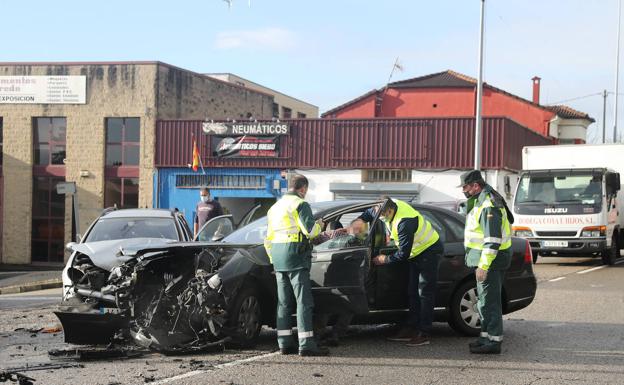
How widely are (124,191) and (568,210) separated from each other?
20.7m

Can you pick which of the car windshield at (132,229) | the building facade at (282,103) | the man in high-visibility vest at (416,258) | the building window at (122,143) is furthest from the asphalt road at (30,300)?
Answer: the building facade at (282,103)

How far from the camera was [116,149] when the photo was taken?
34.0 meters

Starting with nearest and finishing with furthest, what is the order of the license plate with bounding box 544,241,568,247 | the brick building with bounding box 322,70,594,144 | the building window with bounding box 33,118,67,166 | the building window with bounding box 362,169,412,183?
the license plate with bounding box 544,241,568,247 → the building window with bounding box 362,169,412,183 → the building window with bounding box 33,118,67,166 → the brick building with bounding box 322,70,594,144

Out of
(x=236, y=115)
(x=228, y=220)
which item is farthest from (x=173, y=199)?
(x=228, y=220)

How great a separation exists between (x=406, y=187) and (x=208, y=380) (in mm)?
25288

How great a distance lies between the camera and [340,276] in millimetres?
7609

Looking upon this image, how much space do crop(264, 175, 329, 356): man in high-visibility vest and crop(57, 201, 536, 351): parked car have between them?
342 mm

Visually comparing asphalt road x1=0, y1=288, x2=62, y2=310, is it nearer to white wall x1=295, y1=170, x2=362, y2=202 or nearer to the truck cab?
the truck cab

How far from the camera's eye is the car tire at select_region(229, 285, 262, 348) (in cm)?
747

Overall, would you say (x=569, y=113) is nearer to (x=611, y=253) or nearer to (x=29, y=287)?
(x=611, y=253)

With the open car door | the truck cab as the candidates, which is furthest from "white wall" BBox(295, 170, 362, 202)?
the open car door

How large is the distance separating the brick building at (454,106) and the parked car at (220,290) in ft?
114

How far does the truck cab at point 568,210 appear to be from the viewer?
1905 centimetres

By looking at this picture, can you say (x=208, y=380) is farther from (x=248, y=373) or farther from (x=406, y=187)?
(x=406, y=187)
